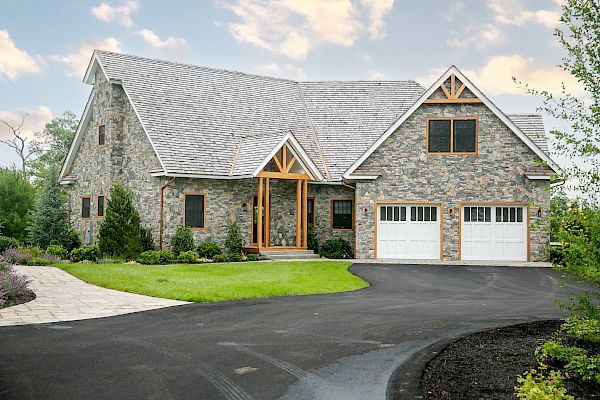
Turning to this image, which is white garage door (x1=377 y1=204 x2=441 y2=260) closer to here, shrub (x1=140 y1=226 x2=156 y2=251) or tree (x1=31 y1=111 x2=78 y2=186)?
shrub (x1=140 y1=226 x2=156 y2=251)

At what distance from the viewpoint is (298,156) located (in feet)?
85.4

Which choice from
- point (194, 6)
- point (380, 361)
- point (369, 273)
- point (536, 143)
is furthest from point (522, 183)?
point (380, 361)

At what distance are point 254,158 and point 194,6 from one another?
659 cm

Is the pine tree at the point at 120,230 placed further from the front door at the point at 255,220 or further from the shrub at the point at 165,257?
the front door at the point at 255,220

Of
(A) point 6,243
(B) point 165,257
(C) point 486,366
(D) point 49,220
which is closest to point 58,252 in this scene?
(A) point 6,243

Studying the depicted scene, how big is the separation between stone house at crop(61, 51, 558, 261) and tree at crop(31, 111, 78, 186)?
25.3 metres

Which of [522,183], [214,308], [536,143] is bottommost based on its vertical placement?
[214,308]

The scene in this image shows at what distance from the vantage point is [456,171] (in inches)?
995

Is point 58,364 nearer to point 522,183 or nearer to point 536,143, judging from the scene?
point 522,183

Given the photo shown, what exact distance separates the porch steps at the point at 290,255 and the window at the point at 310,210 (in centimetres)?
176

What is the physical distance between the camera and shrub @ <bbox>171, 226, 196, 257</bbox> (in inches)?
968

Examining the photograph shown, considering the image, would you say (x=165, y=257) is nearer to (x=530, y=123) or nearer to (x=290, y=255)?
(x=290, y=255)

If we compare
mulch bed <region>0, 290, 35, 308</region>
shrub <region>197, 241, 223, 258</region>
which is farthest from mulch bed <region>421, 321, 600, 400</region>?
shrub <region>197, 241, 223, 258</region>

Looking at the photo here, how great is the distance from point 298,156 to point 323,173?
6.39ft
